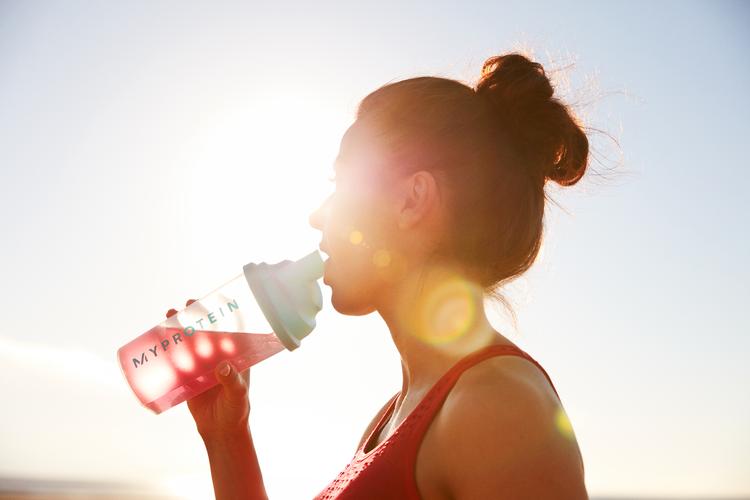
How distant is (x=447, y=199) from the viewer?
1.37 metres

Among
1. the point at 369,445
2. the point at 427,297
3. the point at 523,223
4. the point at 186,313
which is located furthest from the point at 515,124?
the point at 186,313

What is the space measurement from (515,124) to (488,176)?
0.21 m

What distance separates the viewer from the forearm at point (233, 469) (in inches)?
73.2

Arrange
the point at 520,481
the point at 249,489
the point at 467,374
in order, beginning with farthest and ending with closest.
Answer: the point at 249,489, the point at 467,374, the point at 520,481

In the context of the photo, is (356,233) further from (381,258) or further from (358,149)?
(358,149)

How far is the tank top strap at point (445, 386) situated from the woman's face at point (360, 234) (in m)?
0.36

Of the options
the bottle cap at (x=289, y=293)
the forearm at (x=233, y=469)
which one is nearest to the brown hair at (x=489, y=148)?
the bottle cap at (x=289, y=293)

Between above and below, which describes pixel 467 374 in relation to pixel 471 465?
above

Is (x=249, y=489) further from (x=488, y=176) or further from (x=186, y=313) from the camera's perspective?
(x=488, y=176)

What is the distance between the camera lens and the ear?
1.37 m

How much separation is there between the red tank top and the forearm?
0.78 m

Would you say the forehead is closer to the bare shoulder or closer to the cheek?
the cheek

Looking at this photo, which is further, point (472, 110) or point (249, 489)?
point (249, 489)

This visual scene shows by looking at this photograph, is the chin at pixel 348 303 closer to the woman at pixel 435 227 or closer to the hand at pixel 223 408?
the woman at pixel 435 227
